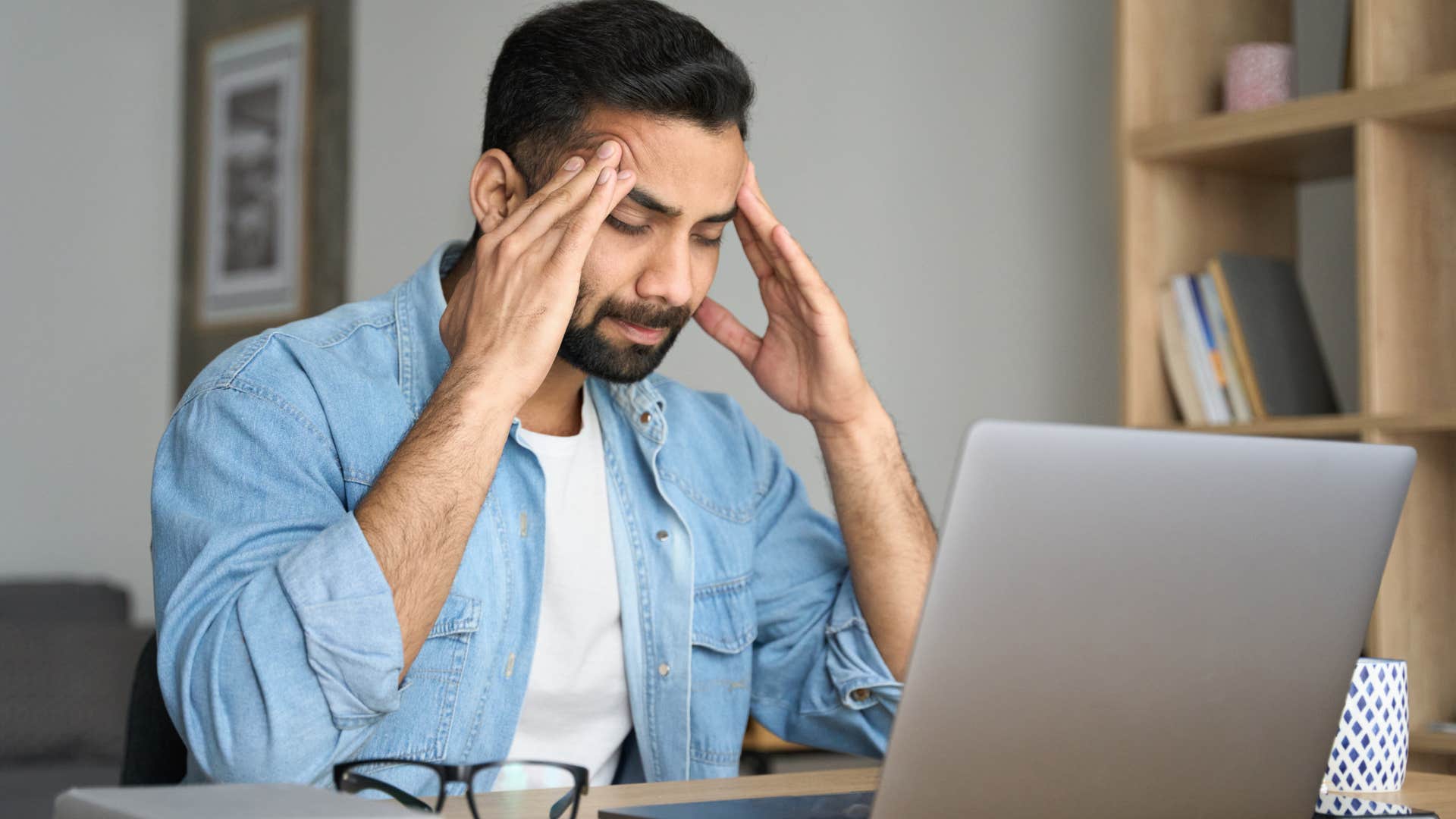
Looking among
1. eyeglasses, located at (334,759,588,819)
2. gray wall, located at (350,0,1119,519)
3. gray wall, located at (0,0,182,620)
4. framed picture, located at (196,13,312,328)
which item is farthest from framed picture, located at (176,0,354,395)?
eyeglasses, located at (334,759,588,819)

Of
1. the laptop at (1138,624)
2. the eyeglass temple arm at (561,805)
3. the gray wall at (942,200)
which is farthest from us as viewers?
the gray wall at (942,200)

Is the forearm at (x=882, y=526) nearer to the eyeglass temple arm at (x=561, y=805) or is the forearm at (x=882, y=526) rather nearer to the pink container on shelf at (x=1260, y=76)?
the eyeglass temple arm at (x=561, y=805)

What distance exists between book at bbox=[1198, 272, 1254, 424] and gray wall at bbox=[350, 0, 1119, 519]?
1.53ft

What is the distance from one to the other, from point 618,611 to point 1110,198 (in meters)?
1.59

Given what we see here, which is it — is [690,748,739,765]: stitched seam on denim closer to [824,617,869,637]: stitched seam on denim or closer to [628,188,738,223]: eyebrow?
[824,617,869,637]: stitched seam on denim

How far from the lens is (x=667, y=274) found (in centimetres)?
145

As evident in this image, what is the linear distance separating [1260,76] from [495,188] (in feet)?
4.29

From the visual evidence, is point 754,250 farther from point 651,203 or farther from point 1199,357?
point 1199,357

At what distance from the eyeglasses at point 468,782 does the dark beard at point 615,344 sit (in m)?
0.41

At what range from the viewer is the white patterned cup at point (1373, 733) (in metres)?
1.02

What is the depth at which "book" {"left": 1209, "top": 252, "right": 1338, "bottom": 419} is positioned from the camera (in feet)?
7.24

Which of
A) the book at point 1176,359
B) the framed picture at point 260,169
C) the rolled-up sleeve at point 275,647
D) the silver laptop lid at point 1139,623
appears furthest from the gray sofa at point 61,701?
the silver laptop lid at point 1139,623

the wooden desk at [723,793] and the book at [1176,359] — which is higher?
the book at [1176,359]

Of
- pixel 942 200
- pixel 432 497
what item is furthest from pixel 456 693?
pixel 942 200
